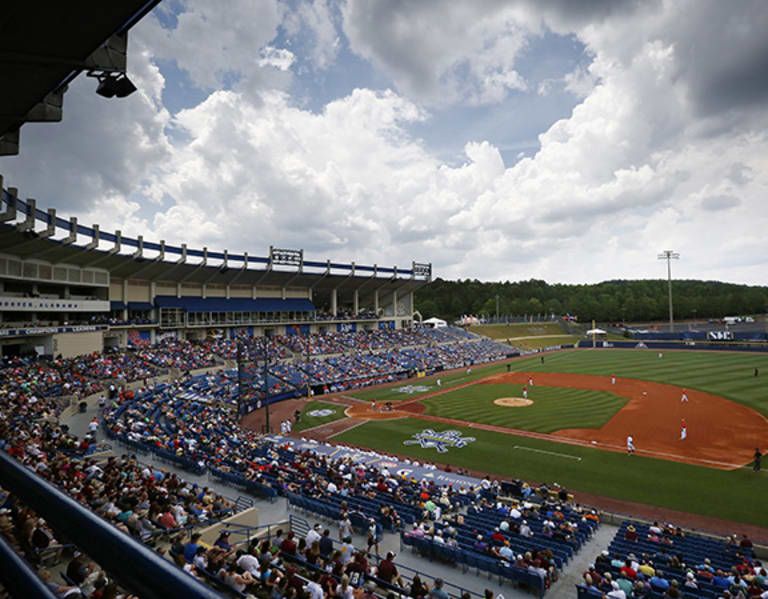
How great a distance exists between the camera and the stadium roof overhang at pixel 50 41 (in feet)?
13.5

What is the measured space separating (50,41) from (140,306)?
59.9m

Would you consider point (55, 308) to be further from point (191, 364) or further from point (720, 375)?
point (720, 375)

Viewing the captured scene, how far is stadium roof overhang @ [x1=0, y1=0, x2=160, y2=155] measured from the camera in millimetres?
4113

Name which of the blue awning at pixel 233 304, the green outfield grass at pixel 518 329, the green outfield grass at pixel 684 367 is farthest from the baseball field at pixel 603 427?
the green outfield grass at pixel 518 329

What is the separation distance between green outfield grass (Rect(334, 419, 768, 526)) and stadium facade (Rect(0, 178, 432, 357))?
28166 mm

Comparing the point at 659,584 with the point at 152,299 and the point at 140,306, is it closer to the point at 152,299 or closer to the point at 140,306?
the point at 140,306

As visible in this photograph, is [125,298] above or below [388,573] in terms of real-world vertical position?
above

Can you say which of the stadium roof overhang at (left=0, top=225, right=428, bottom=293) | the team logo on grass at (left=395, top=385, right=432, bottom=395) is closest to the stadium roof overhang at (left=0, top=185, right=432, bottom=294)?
the stadium roof overhang at (left=0, top=225, right=428, bottom=293)

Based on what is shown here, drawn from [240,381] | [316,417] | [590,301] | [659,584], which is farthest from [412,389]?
[590,301]

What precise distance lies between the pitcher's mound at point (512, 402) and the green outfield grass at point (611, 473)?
29.1 feet

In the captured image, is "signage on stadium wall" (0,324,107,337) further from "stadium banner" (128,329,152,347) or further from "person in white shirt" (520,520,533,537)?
"person in white shirt" (520,520,533,537)

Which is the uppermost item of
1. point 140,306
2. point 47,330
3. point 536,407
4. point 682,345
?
point 140,306

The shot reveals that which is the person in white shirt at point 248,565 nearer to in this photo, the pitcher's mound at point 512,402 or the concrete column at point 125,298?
the pitcher's mound at point 512,402

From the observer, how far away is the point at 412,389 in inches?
2056
